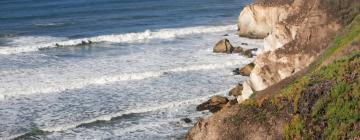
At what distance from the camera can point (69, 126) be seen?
32.4 metres

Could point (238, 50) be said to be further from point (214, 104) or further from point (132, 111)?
point (132, 111)

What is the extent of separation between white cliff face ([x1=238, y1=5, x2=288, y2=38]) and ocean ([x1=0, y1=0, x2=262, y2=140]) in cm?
128

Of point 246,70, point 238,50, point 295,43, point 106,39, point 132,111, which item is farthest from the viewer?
point 106,39

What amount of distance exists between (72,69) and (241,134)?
26.6 m

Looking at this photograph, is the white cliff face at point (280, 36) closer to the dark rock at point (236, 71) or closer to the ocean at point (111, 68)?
the ocean at point (111, 68)

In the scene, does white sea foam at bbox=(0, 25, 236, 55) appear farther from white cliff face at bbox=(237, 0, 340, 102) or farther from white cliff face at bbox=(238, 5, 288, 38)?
white cliff face at bbox=(237, 0, 340, 102)

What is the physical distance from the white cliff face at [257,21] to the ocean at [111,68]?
50.4 inches

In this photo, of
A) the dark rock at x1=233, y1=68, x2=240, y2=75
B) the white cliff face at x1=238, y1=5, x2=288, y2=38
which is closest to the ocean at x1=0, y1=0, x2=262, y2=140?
the dark rock at x1=233, y1=68, x2=240, y2=75

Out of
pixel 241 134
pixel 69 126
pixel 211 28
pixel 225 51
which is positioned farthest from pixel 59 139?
pixel 211 28

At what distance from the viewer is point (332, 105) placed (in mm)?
19719

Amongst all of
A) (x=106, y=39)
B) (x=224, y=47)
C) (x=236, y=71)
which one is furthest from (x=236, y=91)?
(x=106, y=39)

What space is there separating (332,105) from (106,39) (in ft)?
137

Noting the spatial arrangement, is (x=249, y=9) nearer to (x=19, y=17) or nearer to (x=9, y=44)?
(x=9, y=44)

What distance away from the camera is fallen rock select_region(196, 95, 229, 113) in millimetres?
34116
